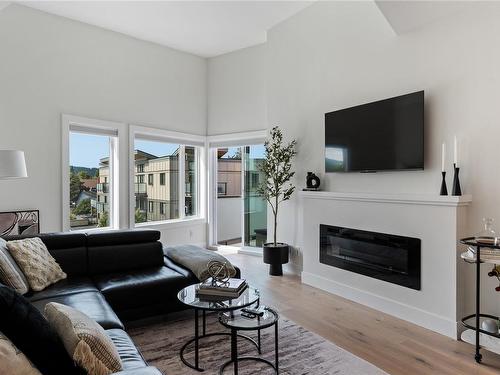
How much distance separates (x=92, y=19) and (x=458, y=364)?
5.58 m

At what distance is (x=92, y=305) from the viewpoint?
2330 millimetres

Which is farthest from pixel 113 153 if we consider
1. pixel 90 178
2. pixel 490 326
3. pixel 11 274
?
pixel 490 326

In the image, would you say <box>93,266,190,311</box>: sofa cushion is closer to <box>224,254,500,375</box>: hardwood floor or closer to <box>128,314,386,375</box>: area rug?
<box>128,314,386,375</box>: area rug

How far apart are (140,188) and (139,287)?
9.80 ft

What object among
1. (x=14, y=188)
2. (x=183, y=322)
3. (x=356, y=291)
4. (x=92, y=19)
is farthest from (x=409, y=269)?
(x=92, y=19)

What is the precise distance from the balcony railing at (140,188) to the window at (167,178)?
0.02 meters

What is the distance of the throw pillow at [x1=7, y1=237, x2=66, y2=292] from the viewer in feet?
8.71

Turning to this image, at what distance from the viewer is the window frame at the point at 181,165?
5.29 metres

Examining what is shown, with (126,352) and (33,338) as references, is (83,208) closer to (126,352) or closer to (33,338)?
(126,352)

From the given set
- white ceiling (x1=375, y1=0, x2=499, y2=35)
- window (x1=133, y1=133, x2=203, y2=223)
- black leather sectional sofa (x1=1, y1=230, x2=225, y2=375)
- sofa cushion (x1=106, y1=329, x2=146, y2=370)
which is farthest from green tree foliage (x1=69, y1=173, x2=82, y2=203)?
white ceiling (x1=375, y1=0, x2=499, y2=35)

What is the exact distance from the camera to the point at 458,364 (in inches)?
95.9

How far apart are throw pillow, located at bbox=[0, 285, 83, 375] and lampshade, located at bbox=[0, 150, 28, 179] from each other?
2238mm

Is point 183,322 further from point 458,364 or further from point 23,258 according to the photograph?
point 458,364

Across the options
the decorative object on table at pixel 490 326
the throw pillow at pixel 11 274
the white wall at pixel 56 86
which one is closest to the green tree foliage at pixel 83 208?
the white wall at pixel 56 86
